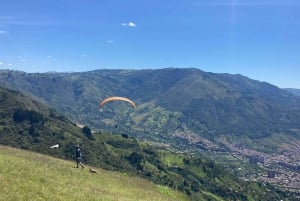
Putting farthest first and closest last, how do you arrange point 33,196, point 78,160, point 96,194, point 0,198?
point 78,160 → point 96,194 → point 33,196 → point 0,198

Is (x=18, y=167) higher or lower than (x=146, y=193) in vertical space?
higher

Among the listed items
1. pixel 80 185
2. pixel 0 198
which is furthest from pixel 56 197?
pixel 80 185

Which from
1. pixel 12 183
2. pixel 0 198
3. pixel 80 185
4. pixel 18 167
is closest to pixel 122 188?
pixel 80 185

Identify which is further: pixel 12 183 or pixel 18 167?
pixel 18 167

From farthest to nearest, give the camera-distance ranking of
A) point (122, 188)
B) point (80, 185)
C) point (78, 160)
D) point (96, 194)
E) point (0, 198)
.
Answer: point (78, 160) → point (122, 188) → point (80, 185) → point (96, 194) → point (0, 198)

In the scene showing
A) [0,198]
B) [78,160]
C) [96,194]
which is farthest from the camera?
[78,160]

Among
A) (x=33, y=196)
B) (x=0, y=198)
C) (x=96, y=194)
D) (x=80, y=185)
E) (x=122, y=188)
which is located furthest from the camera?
(x=122, y=188)

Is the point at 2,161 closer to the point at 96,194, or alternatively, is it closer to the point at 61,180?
the point at 61,180

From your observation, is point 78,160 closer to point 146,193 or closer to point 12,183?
point 146,193

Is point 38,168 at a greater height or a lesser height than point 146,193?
greater
